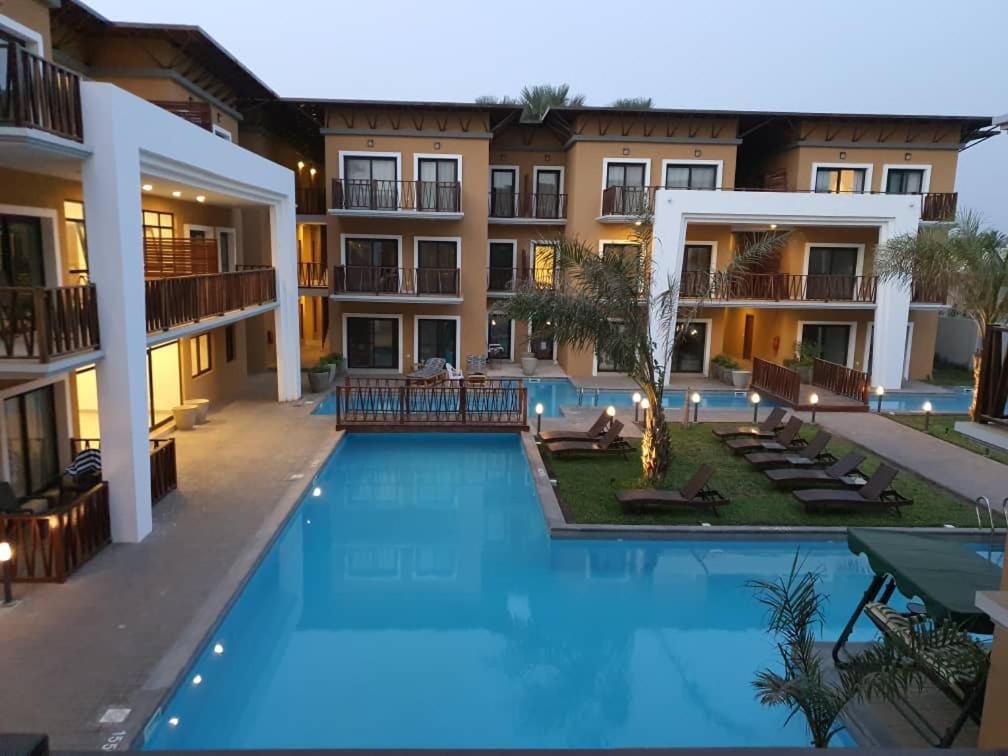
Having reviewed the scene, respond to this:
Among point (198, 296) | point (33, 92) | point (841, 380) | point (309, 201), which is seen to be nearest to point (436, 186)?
point (309, 201)

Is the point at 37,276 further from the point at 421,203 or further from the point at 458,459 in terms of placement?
the point at 421,203

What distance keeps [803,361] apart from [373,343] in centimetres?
1497

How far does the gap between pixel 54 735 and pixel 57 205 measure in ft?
30.7

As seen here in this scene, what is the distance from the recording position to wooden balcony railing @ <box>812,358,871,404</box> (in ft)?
67.3

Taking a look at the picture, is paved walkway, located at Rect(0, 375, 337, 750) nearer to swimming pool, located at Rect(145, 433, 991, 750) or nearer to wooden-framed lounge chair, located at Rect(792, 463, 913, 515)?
swimming pool, located at Rect(145, 433, 991, 750)

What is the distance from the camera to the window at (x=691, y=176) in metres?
25.0

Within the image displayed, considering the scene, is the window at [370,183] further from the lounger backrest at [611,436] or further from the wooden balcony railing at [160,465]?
the wooden balcony railing at [160,465]

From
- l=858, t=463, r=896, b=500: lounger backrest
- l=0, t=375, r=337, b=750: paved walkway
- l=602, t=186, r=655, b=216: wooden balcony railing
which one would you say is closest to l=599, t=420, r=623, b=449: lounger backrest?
l=858, t=463, r=896, b=500: lounger backrest

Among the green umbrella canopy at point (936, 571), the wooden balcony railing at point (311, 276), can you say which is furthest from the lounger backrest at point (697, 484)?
the wooden balcony railing at point (311, 276)

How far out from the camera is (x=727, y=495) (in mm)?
13117

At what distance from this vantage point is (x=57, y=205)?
12148 millimetres

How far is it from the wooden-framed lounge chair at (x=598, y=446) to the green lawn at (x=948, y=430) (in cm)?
736

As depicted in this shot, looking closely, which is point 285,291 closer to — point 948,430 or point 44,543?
point 44,543

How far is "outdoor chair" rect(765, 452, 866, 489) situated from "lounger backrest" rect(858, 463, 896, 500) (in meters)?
0.79
